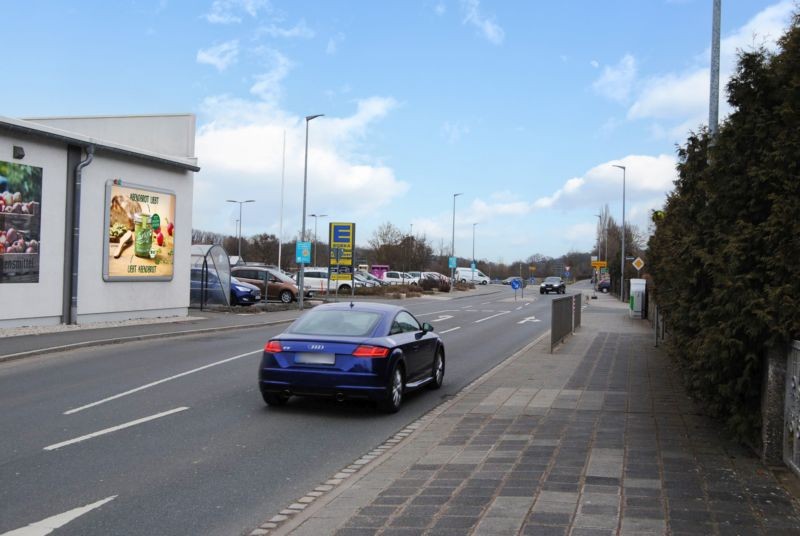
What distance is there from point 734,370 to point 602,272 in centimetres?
8969

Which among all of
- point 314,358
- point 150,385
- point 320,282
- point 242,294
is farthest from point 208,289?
point 314,358

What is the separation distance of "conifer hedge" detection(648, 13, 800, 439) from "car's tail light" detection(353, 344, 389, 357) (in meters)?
3.49

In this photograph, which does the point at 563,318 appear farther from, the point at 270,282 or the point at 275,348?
the point at 270,282

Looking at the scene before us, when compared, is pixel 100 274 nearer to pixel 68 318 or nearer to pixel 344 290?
pixel 68 318

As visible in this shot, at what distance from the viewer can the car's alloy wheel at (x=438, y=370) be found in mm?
11336

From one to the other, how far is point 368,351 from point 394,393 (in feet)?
2.36

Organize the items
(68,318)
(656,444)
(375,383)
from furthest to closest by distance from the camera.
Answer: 1. (68,318)
2. (375,383)
3. (656,444)

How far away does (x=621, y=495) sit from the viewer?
208 inches

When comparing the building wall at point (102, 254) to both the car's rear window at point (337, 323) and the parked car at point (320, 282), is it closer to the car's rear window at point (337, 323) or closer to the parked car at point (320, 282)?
the car's rear window at point (337, 323)

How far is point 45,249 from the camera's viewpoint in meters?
18.6

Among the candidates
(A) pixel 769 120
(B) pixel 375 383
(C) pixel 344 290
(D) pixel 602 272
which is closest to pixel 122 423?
(B) pixel 375 383

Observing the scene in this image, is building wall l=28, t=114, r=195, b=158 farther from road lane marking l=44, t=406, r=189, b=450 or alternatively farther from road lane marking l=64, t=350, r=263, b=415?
road lane marking l=44, t=406, r=189, b=450

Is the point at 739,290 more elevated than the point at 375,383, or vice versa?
the point at 739,290

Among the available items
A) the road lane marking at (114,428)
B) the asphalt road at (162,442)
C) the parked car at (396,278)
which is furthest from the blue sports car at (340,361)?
the parked car at (396,278)
